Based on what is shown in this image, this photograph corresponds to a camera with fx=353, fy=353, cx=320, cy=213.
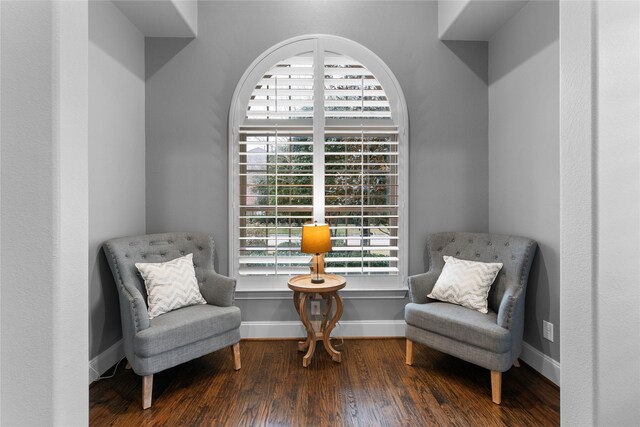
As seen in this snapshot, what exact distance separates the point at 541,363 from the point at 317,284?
1.72 m

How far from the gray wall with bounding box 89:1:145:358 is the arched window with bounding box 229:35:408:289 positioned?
2.71ft

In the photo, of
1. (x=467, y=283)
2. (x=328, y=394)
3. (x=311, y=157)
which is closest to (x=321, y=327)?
(x=328, y=394)

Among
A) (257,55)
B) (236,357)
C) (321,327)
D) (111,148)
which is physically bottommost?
(236,357)

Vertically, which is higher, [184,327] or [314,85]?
[314,85]

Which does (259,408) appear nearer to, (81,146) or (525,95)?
(81,146)

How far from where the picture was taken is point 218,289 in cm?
276

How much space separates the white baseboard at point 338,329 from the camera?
10.6ft

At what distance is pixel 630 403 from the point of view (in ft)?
4.54

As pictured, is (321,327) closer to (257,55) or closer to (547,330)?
(547,330)

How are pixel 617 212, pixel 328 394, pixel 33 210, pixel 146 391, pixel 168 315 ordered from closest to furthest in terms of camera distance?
1. pixel 33 210
2. pixel 617 212
3. pixel 146 391
4. pixel 328 394
5. pixel 168 315

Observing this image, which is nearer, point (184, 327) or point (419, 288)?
point (184, 327)

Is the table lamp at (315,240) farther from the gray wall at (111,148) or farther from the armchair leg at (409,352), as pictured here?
the gray wall at (111,148)

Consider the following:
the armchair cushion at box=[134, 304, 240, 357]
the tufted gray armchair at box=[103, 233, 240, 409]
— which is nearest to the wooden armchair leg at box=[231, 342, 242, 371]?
the tufted gray armchair at box=[103, 233, 240, 409]

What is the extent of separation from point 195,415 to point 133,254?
48.8 inches
